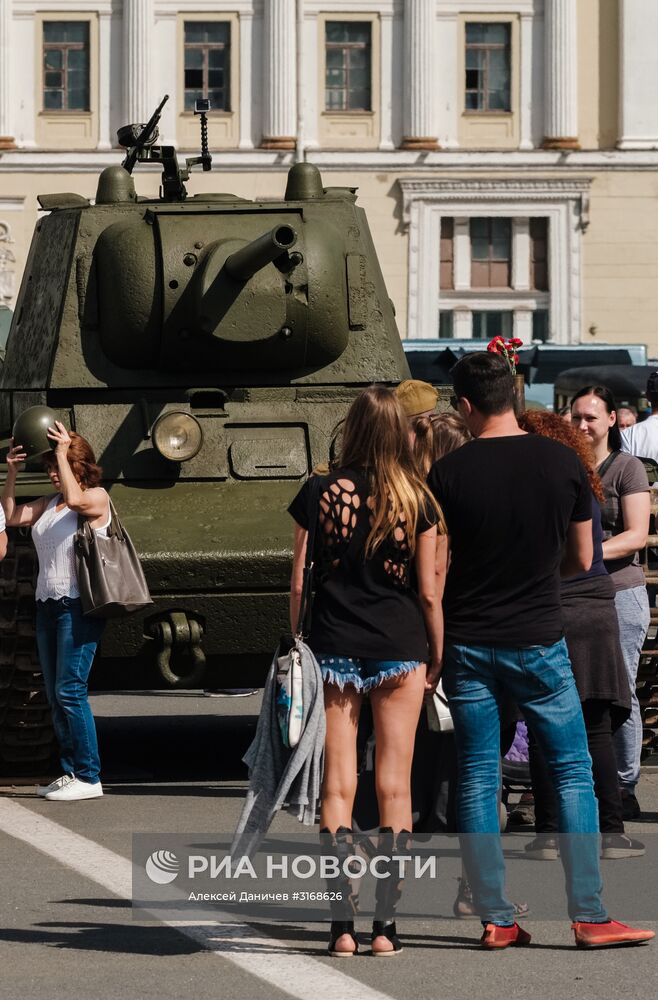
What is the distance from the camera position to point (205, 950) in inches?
266

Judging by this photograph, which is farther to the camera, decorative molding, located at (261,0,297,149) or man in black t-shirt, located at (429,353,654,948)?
decorative molding, located at (261,0,297,149)

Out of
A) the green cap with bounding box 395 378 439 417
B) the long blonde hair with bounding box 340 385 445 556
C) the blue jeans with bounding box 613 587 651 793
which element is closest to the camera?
the long blonde hair with bounding box 340 385 445 556

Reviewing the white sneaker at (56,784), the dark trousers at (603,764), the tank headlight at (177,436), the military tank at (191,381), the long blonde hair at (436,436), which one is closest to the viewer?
the dark trousers at (603,764)

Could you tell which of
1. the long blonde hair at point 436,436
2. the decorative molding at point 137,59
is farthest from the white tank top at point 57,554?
the decorative molding at point 137,59

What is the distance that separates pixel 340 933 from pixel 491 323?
42.1 metres

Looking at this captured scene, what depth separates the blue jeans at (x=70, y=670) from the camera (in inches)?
387

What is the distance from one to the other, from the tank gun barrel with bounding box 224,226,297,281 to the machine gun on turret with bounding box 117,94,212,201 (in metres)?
1.11

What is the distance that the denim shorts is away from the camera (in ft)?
22.3

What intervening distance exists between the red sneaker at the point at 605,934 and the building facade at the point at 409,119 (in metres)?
40.5

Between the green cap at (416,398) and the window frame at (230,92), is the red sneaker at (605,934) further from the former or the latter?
the window frame at (230,92)

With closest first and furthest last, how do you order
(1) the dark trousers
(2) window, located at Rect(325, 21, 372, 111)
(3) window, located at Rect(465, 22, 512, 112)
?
(1) the dark trousers < (2) window, located at Rect(325, 21, 372, 111) < (3) window, located at Rect(465, 22, 512, 112)

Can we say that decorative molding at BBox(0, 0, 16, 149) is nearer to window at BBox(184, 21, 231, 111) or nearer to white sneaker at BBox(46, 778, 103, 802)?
window at BBox(184, 21, 231, 111)

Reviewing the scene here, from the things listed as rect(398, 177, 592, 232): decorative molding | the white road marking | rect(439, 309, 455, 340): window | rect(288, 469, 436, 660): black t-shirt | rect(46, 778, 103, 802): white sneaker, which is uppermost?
rect(398, 177, 592, 232): decorative molding

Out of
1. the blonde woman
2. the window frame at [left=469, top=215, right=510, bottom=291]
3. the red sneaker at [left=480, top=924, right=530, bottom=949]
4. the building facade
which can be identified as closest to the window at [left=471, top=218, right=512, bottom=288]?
the window frame at [left=469, top=215, right=510, bottom=291]
